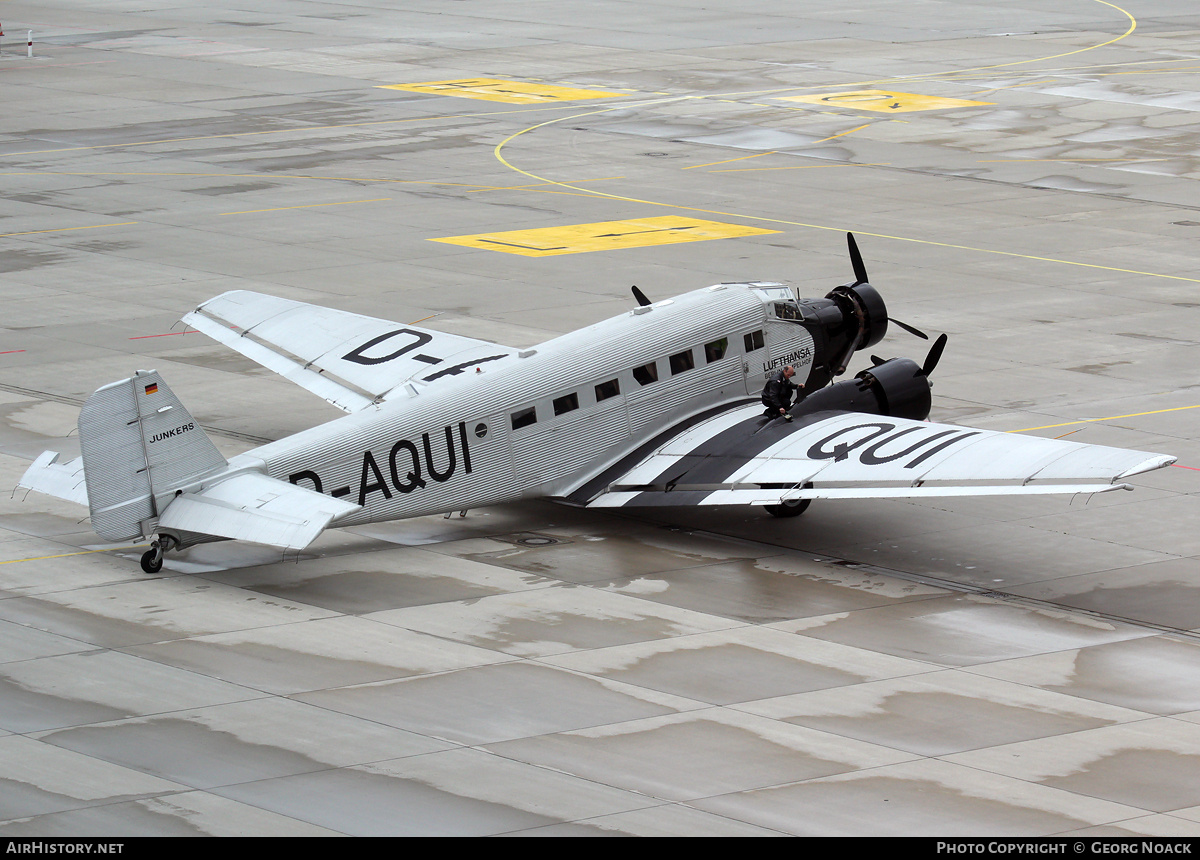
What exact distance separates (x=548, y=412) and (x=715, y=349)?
339 centimetres

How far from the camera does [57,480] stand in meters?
23.9

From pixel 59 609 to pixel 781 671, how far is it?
9.23m

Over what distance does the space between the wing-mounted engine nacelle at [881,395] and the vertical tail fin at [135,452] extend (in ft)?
30.9

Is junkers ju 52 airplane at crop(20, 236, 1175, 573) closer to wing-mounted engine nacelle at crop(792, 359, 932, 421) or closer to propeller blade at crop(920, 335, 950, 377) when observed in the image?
wing-mounted engine nacelle at crop(792, 359, 932, 421)

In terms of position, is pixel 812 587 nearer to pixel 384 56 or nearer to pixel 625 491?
pixel 625 491

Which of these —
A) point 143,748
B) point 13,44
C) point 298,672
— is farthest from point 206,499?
point 13,44

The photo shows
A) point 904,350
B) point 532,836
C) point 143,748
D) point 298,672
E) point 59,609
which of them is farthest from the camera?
point 904,350

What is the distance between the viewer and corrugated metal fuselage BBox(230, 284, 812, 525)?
2477 centimetres

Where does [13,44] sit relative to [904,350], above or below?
above

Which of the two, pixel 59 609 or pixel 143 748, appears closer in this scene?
pixel 143 748

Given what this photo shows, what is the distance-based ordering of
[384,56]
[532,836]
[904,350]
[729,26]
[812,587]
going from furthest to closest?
1. [729,26]
2. [384,56]
3. [904,350]
4. [812,587]
5. [532,836]

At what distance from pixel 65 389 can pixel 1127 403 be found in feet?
66.1

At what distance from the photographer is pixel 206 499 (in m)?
23.5

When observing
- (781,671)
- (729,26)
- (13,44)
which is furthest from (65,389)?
(729,26)
